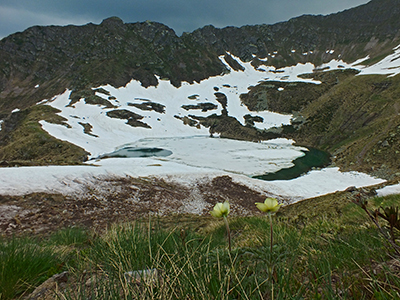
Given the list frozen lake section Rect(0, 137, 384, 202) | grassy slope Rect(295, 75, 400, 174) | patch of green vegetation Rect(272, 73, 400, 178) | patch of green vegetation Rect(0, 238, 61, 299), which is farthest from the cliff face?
patch of green vegetation Rect(0, 238, 61, 299)

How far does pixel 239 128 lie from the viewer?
59.8 meters

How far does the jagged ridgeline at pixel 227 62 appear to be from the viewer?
4092 cm

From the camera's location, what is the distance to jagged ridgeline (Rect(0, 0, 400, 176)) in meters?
40.9

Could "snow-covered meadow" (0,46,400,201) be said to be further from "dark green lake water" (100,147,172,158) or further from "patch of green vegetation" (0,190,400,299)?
"patch of green vegetation" (0,190,400,299)

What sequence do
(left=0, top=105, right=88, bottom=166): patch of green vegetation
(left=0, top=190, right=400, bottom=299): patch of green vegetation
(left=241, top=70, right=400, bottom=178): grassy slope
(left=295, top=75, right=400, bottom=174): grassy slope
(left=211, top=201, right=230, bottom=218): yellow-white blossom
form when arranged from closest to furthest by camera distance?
1. (left=0, top=190, right=400, bottom=299): patch of green vegetation
2. (left=211, top=201, right=230, bottom=218): yellow-white blossom
3. (left=241, top=70, right=400, bottom=178): grassy slope
4. (left=295, top=75, right=400, bottom=174): grassy slope
5. (left=0, top=105, right=88, bottom=166): patch of green vegetation

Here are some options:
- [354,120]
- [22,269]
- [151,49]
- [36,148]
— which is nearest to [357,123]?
[354,120]

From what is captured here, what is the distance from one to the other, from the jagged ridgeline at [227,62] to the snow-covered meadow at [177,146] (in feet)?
16.3

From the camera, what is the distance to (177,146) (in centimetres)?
4059

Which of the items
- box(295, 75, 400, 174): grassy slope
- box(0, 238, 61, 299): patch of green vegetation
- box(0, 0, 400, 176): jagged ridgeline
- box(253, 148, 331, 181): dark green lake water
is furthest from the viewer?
box(0, 0, 400, 176): jagged ridgeline

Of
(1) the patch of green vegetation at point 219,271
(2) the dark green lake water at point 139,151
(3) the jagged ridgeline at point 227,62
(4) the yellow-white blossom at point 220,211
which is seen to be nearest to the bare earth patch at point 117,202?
(1) the patch of green vegetation at point 219,271

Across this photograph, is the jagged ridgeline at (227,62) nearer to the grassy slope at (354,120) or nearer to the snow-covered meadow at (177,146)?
the grassy slope at (354,120)

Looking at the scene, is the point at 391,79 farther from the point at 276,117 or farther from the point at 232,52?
the point at 232,52

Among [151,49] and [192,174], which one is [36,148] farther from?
[151,49]

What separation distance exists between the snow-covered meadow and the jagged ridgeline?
16.3 ft
